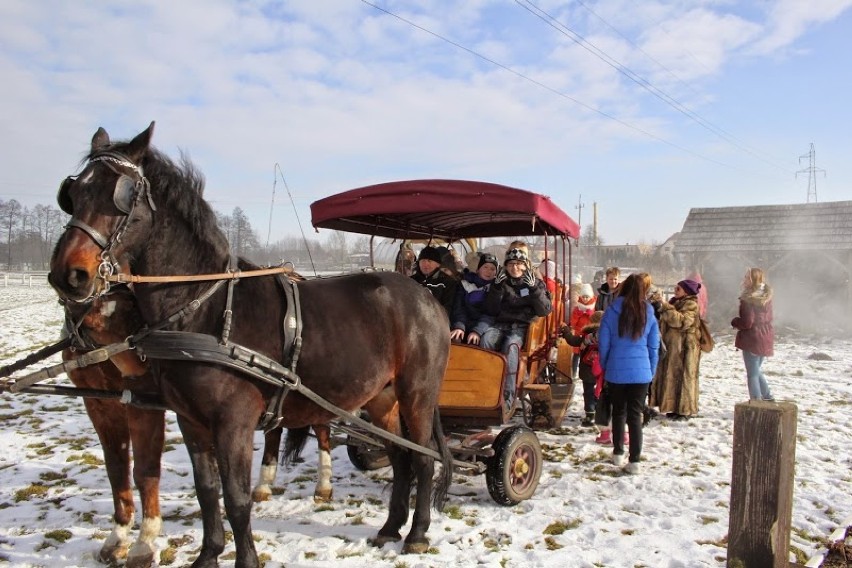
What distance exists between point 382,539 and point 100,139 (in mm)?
2781

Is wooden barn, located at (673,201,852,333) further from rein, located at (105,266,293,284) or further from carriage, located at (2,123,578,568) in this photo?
rein, located at (105,266,293,284)

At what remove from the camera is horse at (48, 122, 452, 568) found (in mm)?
2523

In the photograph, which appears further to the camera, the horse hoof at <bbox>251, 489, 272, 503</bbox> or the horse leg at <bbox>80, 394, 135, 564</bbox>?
the horse hoof at <bbox>251, 489, 272, 503</bbox>

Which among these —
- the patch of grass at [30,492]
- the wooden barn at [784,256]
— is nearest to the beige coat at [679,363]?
the patch of grass at [30,492]

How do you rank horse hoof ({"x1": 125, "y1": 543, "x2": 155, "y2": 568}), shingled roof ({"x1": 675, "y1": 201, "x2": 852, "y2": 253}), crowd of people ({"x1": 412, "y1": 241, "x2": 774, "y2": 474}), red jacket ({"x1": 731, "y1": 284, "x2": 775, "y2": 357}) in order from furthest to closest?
1. shingled roof ({"x1": 675, "y1": 201, "x2": 852, "y2": 253})
2. red jacket ({"x1": 731, "y1": 284, "x2": 775, "y2": 357})
3. crowd of people ({"x1": 412, "y1": 241, "x2": 774, "y2": 474})
4. horse hoof ({"x1": 125, "y1": 543, "x2": 155, "y2": 568})

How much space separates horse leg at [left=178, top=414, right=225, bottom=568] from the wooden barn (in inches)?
664

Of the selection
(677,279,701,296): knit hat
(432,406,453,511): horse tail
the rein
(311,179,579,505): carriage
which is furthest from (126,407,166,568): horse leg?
(677,279,701,296): knit hat

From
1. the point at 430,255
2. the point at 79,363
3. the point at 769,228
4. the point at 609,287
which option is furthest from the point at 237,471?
the point at 769,228

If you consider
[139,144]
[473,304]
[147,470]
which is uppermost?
[139,144]

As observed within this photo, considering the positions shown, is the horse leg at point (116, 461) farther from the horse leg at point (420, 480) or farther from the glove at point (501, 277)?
the glove at point (501, 277)

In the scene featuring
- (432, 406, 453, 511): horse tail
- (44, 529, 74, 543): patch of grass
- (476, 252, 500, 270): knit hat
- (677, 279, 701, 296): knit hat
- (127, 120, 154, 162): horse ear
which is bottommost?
(44, 529, 74, 543): patch of grass

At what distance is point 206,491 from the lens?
9.92 ft

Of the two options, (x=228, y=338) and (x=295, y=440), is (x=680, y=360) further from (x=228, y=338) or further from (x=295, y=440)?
(x=228, y=338)

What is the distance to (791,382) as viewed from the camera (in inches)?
361
